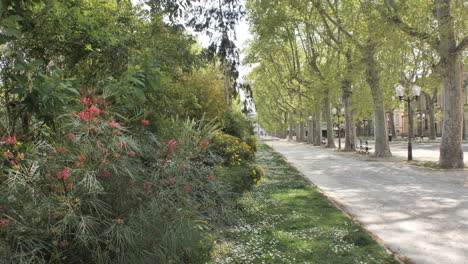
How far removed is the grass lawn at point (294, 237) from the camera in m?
4.64

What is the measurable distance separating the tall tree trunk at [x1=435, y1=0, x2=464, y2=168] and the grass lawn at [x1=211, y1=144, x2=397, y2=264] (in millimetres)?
8785

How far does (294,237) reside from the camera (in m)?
5.52

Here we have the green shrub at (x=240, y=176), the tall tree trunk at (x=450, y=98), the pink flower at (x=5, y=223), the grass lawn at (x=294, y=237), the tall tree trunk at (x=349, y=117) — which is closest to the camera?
the pink flower at (x=5, y=223)

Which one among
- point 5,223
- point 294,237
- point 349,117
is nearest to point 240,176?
point 294,237

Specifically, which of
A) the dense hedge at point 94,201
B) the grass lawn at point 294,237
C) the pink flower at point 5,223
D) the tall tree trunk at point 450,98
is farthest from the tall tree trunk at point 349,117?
the pink flower at point 5,223

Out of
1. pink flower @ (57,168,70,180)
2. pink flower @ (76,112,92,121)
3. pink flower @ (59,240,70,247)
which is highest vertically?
pink flower @ (76,112,92,121)

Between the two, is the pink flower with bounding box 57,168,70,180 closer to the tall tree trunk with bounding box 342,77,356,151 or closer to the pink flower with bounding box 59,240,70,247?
the pink flower with bounding box 59,240,70,247

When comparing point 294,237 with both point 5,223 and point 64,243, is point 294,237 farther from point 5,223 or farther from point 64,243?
point 5,223

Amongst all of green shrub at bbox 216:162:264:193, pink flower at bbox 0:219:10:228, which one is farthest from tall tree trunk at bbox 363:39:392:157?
pink flower at bbox 0:219:10:228

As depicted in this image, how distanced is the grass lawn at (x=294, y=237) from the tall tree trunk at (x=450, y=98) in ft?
28.8

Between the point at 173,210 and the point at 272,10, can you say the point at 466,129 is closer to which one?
the point at 272,10

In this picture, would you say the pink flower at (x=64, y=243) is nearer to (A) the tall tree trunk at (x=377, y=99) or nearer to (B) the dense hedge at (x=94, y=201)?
(B) the dense hedge at (x=94, y=201)

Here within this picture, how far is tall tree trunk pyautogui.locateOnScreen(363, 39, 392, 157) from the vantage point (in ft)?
62.1

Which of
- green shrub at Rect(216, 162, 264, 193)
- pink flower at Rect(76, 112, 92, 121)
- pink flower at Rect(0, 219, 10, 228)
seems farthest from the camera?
green shrub at Rect(216, 162, 264, 193)
